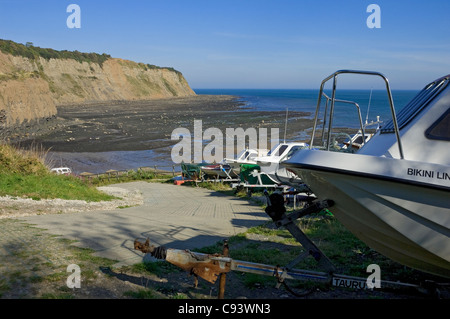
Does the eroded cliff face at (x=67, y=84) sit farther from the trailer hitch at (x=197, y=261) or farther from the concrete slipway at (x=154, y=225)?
the trailer hitch at (x=197, y=261)

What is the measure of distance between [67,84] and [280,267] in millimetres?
117753

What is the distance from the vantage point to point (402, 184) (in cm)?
483

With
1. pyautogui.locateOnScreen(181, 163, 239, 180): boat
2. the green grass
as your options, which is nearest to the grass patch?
the green grass

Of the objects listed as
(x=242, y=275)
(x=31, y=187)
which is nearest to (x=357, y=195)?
(x=242, y=275)

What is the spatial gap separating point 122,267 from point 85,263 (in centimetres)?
55

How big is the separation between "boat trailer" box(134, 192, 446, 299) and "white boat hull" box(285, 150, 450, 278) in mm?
304

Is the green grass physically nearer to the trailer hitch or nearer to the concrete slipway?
the concrete slipway

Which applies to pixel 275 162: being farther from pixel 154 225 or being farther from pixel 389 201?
pixel 389 201

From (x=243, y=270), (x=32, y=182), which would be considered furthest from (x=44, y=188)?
(x=243, y=270)

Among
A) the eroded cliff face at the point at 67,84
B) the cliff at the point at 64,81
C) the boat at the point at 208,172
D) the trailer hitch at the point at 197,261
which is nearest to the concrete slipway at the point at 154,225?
the trailer hitch at the point at 197,261

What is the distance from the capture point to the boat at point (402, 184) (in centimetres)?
483

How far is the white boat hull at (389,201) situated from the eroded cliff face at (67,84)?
48.6m

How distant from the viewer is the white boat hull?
485 centimetres
